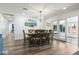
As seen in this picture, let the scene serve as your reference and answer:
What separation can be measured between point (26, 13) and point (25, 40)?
26.9 inches

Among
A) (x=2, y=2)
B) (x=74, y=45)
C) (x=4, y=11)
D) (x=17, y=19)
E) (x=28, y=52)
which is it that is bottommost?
(x=28, y=52)

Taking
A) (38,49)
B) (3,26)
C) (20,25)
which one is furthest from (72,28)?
(3,26)

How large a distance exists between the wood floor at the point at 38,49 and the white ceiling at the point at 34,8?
29.0 inches

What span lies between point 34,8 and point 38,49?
102 cm

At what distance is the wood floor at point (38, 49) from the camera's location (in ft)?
8.26

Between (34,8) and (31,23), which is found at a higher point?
(34,8)

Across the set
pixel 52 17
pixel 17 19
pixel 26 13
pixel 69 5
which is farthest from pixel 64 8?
pixel 17 19

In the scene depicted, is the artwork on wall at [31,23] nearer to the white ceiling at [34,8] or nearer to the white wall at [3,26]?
the white ceiling at [34,8]

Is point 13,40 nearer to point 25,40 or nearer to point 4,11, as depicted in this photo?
point 25,40

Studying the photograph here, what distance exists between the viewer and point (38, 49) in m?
2.62

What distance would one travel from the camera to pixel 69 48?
2.58 metres

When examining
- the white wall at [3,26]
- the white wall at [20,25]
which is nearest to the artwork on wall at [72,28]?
the white wall at [20,25]

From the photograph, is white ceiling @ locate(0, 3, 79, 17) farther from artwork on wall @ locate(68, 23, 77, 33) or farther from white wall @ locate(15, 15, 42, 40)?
artwork on wall @ locate(68, 23, 77, 33)

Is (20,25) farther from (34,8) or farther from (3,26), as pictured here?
(34,8)
